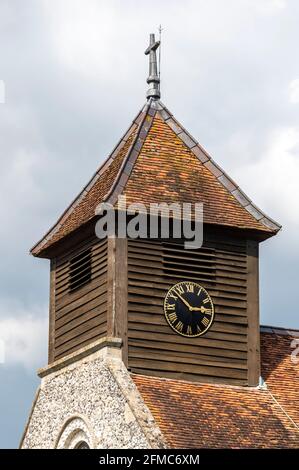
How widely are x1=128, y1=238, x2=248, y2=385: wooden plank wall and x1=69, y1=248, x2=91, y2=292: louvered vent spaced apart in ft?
4.51

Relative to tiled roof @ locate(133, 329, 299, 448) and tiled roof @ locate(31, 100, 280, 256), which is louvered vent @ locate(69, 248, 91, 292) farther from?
tiled roof @ locate(133, 329, 299, 448)

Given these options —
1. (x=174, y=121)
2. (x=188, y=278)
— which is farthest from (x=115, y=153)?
(x=188, y=278)

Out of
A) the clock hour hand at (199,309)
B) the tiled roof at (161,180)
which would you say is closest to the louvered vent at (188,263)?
the clock hour hand at (199,309)

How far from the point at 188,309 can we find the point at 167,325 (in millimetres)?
637

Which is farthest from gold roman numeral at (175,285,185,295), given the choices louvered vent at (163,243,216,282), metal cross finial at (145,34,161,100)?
metal cross finial at (145,34,161,100)

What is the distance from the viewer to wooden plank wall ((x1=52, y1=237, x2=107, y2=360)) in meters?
32.0

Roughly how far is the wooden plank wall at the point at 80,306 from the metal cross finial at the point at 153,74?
3771 millimetres

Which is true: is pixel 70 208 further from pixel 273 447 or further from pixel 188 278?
pixel 273 447

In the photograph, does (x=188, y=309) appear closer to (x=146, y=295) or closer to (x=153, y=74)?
(x=146, y=295)

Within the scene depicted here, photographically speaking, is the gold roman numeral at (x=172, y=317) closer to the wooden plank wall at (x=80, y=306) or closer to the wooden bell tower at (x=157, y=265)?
the wooden bell tower at (x=157, y=265)

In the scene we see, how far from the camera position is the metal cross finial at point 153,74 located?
34.6 metres

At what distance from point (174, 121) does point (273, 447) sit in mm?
7994

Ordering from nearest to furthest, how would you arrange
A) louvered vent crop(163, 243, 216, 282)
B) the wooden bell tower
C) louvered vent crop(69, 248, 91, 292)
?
the wooden bell tower
louvered vent crop(163, 243, 216, 282)
louvered vent crop(69, 248, 91, 292)
